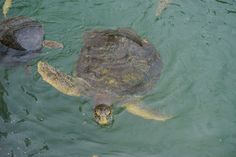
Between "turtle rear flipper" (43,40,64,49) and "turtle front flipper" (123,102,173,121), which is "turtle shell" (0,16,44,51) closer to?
"turtle rear flipper" (43,40,64,49)

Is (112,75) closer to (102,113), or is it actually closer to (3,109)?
(102,113)

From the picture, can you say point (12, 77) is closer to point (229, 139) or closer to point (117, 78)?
point (117, 78)

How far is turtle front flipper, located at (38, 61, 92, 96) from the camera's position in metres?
5.39

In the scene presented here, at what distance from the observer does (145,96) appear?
5570 millimetres

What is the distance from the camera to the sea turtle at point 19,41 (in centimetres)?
563

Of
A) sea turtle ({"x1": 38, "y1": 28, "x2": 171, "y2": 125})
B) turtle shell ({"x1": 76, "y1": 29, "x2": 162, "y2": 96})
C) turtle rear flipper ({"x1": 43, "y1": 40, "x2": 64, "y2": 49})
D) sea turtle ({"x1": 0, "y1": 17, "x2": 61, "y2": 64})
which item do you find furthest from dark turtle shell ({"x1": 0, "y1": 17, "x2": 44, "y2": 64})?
turtle shell ({"x1": 76, "y1": 29, "x2": 162, "y2": 96})

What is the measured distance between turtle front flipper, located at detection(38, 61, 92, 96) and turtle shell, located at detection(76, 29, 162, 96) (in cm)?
11

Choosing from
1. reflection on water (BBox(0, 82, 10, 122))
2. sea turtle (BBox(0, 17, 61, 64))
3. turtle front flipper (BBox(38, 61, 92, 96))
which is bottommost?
reflection on water (BBox(0, 82, 10, 122))

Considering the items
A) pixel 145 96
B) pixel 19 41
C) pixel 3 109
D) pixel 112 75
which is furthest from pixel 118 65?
pixel 3 109

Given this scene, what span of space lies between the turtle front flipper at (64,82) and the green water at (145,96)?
0.16 metres


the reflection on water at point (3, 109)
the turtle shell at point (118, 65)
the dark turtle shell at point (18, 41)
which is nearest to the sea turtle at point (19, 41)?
the dark turtle shell at point (18, 41)

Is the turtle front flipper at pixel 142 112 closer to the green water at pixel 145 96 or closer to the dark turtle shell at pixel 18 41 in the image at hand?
the green water at pixel 145 96

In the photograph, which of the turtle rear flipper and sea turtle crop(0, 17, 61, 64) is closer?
sea turtle crop(0, 17, 61, 64)

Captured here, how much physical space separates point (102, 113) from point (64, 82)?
961 millimetres
